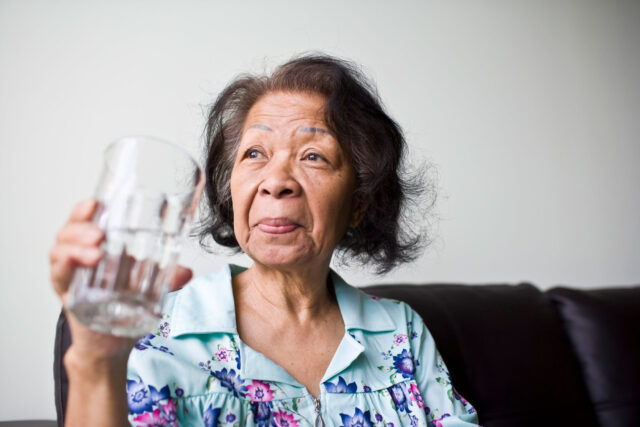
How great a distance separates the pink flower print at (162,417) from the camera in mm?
901

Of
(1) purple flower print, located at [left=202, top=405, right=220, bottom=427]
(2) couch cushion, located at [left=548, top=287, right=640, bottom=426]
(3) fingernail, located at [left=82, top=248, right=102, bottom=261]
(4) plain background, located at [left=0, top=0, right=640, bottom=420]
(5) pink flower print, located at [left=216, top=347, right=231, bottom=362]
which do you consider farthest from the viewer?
(2) couch cushion, located at [left=548, top=287, right=640, bottom=426]

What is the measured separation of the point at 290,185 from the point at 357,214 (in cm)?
34

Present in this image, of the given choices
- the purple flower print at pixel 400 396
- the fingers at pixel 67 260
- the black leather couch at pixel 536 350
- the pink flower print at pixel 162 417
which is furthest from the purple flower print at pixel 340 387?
the fingers at pixel 67 260

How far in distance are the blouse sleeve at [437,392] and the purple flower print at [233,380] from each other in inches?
18.7

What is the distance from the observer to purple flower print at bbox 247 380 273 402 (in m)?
1.09

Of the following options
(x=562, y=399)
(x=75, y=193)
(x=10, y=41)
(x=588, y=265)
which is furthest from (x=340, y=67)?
(x=588, y=265)

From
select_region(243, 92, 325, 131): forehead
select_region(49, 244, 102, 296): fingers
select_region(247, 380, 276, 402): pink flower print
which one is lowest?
select_region(247, 380, 276, 402): pink flower print

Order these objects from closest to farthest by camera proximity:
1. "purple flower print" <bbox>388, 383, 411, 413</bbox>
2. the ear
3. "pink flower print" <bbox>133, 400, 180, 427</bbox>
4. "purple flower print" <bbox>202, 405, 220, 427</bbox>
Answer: "pink flower print" <bbox>133, 400, 180, 427</bbox> < "purple flower print" <bbox>202, 405, 220, 427</bbox> < "purple flower print" <bbox>388, 383, 411, 413</bbox> < the ear

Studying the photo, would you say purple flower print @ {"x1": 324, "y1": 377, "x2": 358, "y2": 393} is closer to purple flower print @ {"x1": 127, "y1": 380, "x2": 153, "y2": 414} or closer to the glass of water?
purple flower print @ {"x1": 127, "y1": 380, "x2": 153, "y2": 414}

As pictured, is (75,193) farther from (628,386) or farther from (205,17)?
(628,386)

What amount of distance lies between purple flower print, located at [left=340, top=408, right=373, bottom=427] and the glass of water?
63 cm

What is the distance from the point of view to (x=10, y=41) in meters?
1.64

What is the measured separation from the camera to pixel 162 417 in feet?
3.04

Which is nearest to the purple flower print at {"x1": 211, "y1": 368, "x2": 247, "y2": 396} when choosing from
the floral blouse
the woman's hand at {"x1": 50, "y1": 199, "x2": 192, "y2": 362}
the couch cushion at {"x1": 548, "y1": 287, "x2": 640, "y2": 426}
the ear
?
the floral blouse
